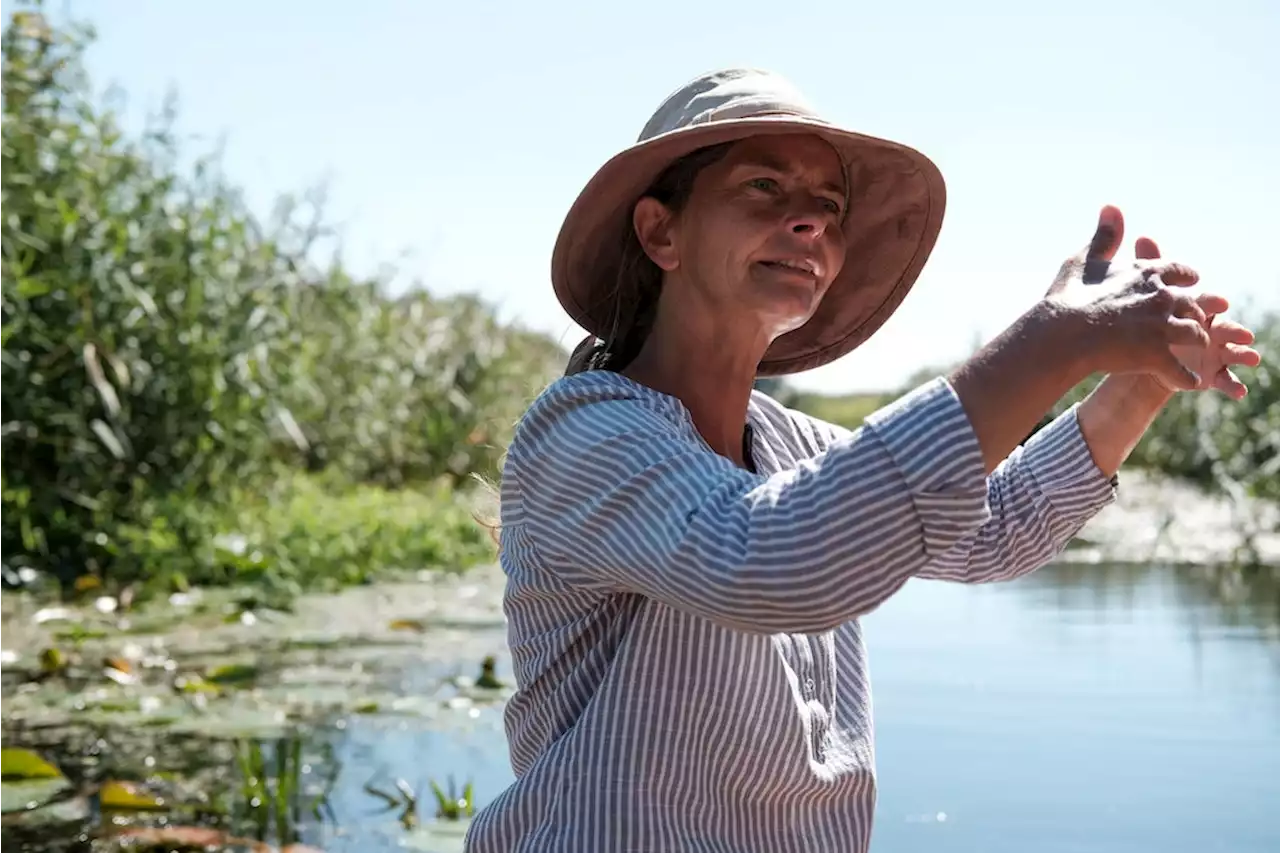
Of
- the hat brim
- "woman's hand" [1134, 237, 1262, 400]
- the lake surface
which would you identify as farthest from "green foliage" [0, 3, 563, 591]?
"woman's hand" [1134, 237, 1262, 400]

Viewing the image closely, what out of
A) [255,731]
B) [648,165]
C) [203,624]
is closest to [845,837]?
[648,165]

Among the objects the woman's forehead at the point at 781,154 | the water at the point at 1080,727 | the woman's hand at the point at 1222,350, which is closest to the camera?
the woman's hand at the point at 1222,350

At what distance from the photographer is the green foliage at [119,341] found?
209 inches

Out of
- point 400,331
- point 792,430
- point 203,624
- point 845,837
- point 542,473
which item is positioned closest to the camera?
point 542,473

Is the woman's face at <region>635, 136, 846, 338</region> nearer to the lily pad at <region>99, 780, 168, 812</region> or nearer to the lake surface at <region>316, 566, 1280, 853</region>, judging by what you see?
the lake surface at <region>316, 566, 1280, 853</region>

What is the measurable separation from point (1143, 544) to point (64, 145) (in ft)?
15.4

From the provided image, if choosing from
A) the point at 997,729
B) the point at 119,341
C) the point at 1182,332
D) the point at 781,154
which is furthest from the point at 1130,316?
the point at 119,341

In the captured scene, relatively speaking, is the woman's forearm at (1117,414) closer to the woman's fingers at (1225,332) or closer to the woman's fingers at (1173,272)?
the woman's fingers at (1225,332)

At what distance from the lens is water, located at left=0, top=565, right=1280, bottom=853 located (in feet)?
9.52

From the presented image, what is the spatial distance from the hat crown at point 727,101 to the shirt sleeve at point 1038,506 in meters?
0.43

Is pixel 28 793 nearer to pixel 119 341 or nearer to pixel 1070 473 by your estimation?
pixel 1070 473

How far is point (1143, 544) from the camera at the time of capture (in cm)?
702

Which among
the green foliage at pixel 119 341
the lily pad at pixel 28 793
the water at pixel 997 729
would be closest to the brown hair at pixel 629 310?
the water at pixel 997 729

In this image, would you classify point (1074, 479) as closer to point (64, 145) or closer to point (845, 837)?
point (845, 837)
